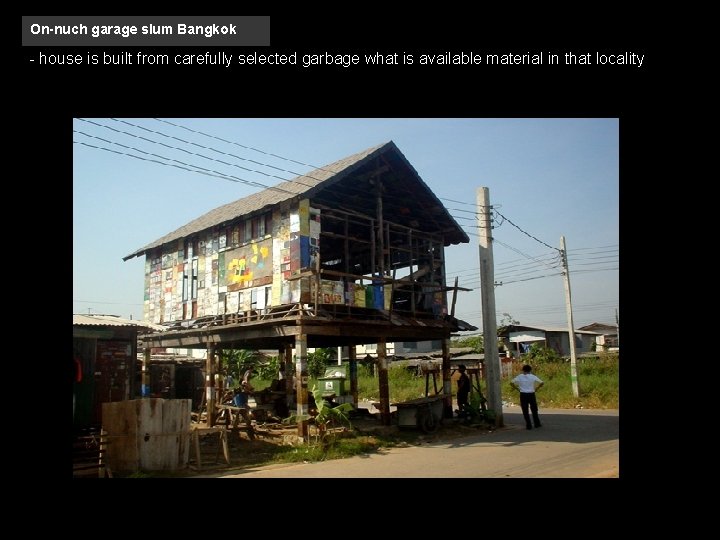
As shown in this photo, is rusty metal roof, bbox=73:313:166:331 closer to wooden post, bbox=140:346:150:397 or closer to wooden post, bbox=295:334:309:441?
wooden post, bbox=295:334:309:441

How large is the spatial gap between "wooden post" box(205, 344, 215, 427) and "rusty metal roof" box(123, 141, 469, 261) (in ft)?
13.4

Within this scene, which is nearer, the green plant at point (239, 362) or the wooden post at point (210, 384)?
the wooden post at point (210, 384)


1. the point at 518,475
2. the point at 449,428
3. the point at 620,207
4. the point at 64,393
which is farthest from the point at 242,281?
the point at 620,207

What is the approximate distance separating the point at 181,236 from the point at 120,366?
6.55 metres

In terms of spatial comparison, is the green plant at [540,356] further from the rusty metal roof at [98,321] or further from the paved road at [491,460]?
the rusty metal roof at [98,321]

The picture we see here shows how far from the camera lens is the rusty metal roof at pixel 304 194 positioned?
53.4 ft

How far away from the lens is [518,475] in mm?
10133

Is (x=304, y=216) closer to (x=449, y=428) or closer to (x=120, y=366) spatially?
(x=120, y=366)

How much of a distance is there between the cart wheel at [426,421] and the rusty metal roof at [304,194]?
6809 mm

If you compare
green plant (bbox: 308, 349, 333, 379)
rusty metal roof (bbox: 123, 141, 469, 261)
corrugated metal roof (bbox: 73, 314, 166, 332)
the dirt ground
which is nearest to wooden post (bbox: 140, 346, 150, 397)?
rusty metal roof (bbox: 123, 141, 469, 261)

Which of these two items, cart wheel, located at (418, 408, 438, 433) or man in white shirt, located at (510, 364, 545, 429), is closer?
man in white shirt, located at (510, 364, 545, 429)

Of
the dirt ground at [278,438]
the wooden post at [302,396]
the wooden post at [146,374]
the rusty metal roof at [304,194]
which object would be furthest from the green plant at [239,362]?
the wooden post at [302,396]

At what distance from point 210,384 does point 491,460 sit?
9.61 m

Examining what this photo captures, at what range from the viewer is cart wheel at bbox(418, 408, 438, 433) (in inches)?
667
